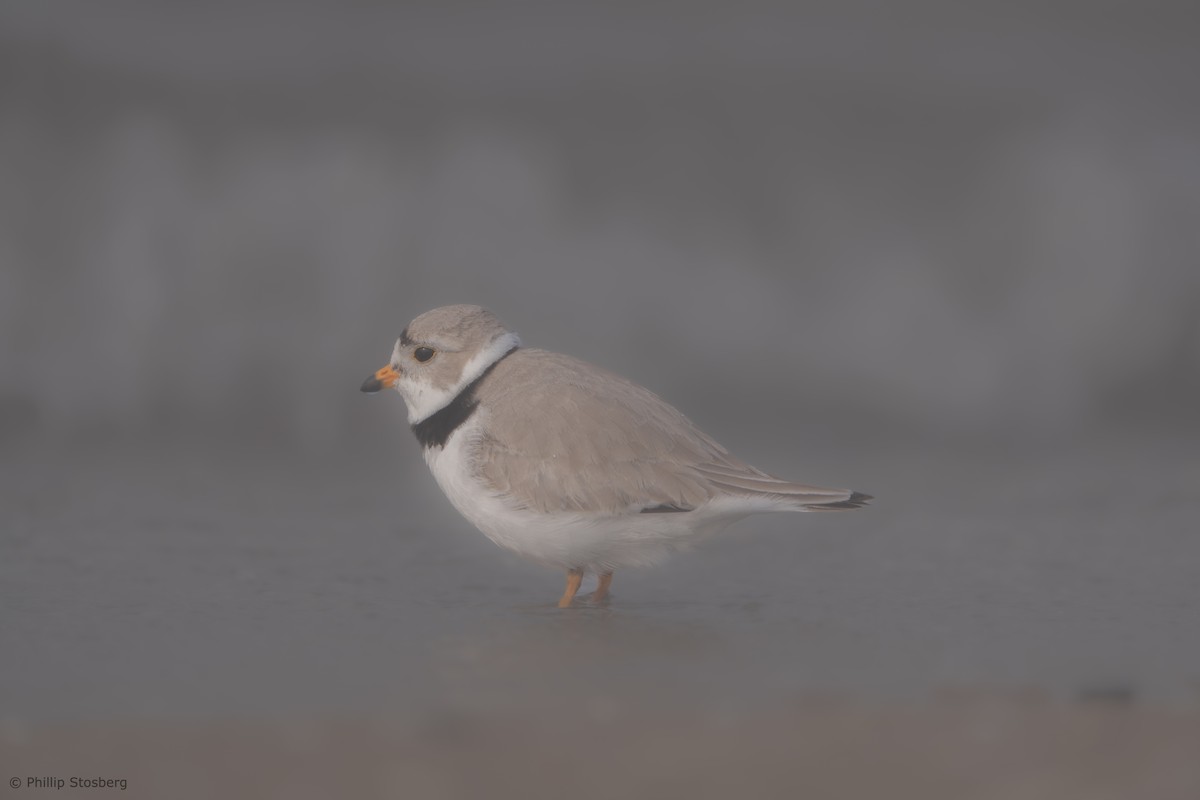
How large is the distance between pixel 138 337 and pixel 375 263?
1556mm

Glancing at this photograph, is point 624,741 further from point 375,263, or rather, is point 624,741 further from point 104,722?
point 375,263

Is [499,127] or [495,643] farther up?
[499,127]

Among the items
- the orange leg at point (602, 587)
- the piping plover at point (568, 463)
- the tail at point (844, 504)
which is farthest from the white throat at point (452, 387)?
the tail at point (844, 504)

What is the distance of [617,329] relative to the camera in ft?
28.1

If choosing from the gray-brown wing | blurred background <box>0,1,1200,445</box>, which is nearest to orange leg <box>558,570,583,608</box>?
the gray-brown wing

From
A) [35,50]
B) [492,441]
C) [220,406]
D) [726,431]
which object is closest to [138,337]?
[220,406]

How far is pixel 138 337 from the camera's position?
27.0 feet

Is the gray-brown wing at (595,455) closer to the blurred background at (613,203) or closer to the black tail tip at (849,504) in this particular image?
the black tail tip at (849,504)

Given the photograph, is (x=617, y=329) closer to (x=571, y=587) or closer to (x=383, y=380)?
(x=383, y=380)

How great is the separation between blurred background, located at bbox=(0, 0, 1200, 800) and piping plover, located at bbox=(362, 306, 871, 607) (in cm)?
30

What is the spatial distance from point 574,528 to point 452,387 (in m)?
0.76

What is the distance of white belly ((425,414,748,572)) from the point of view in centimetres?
452

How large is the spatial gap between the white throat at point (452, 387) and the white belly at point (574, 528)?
0.22 m

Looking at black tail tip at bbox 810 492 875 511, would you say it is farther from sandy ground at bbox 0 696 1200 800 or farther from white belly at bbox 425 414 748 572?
sandy ground at bbox 0 696 1200 800
